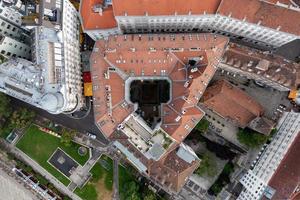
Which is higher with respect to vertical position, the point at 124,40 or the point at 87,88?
the point at 124,40

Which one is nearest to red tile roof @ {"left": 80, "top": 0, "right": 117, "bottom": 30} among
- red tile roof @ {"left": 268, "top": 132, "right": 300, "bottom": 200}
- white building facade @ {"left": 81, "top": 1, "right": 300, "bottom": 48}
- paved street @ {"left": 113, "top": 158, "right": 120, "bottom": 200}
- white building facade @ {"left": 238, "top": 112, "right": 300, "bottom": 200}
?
white building facade @ {"left": 81, "top": 1, "right": 300, "bottom": 48}

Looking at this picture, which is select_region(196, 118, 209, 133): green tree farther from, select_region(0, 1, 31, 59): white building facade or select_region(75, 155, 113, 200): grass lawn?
select_region(0, 1, 31, 59): white building facade

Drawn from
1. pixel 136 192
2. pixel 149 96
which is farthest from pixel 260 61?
pixel 136 192

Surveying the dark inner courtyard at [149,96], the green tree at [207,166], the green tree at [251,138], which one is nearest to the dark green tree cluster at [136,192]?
the green tree at [207,166]

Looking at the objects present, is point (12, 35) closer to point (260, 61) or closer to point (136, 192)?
point (136, 192)

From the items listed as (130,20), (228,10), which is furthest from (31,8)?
(228,10)

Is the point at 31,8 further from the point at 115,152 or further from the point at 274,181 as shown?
the point at 274,181
